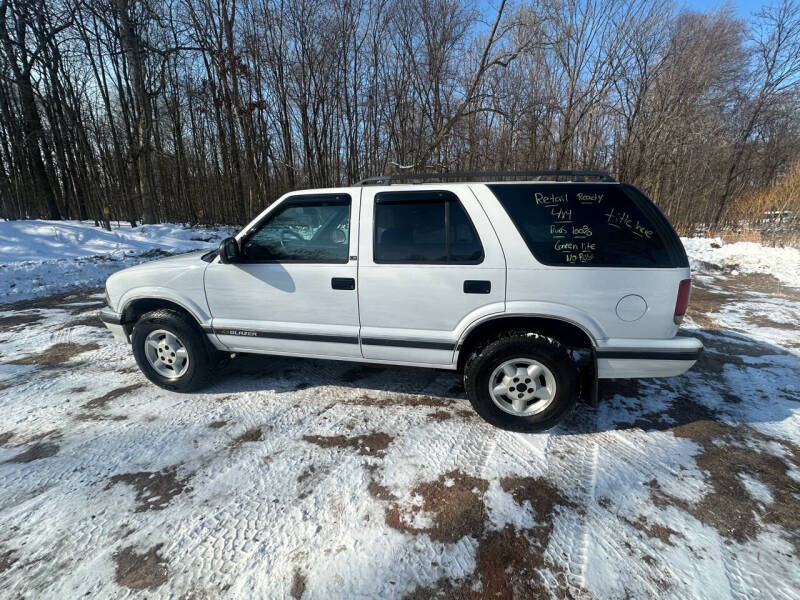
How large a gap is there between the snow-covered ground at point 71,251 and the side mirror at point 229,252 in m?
6.87

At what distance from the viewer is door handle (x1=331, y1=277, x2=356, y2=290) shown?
2869 millimetres

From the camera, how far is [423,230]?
2.80 metres

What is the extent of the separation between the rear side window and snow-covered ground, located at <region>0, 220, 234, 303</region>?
8.16 metres

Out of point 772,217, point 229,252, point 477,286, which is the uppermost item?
point 772,217

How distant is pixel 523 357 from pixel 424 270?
0.98 metres

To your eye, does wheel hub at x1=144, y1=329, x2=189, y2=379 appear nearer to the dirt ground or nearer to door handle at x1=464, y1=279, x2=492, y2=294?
the dirt ground

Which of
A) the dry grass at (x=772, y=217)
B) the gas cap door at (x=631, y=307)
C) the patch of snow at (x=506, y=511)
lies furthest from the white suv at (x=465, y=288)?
the dry grass at (x=772, y=217)

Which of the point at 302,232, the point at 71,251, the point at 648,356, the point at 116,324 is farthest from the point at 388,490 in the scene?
the point at 71,251

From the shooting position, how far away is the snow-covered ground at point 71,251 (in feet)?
25.5

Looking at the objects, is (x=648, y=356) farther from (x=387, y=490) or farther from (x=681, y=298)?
(x=387, y=490)

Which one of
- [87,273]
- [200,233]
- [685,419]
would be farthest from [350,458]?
[200,233]

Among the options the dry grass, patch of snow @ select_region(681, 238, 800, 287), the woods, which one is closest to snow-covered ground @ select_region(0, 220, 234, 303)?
the woods

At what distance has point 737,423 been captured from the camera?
2.88 metres

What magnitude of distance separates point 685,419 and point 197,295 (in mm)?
4303
